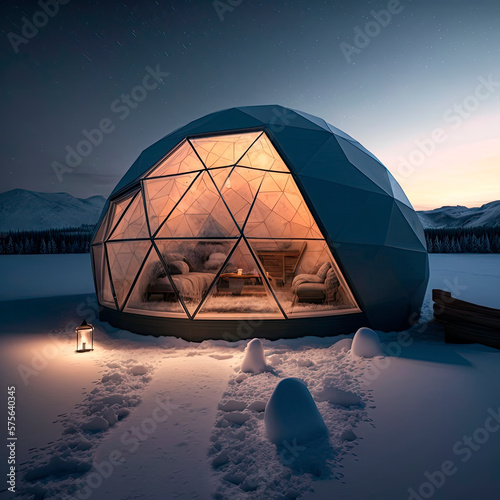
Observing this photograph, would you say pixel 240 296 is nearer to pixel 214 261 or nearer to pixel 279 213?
pixel 214 261

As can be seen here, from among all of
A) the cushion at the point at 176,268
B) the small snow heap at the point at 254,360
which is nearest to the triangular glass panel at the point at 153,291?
the cushion at the point at 176,268

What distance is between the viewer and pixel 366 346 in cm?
600

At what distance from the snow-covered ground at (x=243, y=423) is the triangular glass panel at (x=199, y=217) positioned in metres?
7.90

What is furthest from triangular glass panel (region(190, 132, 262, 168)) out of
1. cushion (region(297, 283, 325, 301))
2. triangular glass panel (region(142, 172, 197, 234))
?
cushion (region(297, 283, 325, 301))

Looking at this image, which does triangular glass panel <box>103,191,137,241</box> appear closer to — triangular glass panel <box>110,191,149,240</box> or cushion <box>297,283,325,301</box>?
triangular glass panel <box>110,191,149,240</box>

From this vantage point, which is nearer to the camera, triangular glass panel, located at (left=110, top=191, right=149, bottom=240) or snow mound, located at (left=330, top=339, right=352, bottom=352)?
snow mound, located at (left=330, top=339, right=352, bottom=352)

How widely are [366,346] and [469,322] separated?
8.61 ft

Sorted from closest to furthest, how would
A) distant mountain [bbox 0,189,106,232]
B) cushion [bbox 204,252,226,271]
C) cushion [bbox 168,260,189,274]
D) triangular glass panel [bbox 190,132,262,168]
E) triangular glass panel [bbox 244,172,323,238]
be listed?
1. cushion [bbox 168,260,189,274]
2. triangular glass panel [bbox 190,132,262,168]
3. cushion [bbox 204,252,226,271]
4. triangular glass panel [bbox 244,172,323,238]
5. distant mountain [bbox 0,189,106,232]

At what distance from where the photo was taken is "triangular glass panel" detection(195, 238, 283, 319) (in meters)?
7.64

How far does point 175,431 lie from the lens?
360 centimetres

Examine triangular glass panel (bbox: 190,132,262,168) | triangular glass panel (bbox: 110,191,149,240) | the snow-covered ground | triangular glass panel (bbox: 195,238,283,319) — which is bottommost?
the snow-covered ground

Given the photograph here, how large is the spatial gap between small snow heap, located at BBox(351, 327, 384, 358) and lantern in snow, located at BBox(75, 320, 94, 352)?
5.38 m

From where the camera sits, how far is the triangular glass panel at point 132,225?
8.52 meters

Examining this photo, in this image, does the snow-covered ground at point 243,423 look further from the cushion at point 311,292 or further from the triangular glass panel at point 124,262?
the cushion at point 311,292
